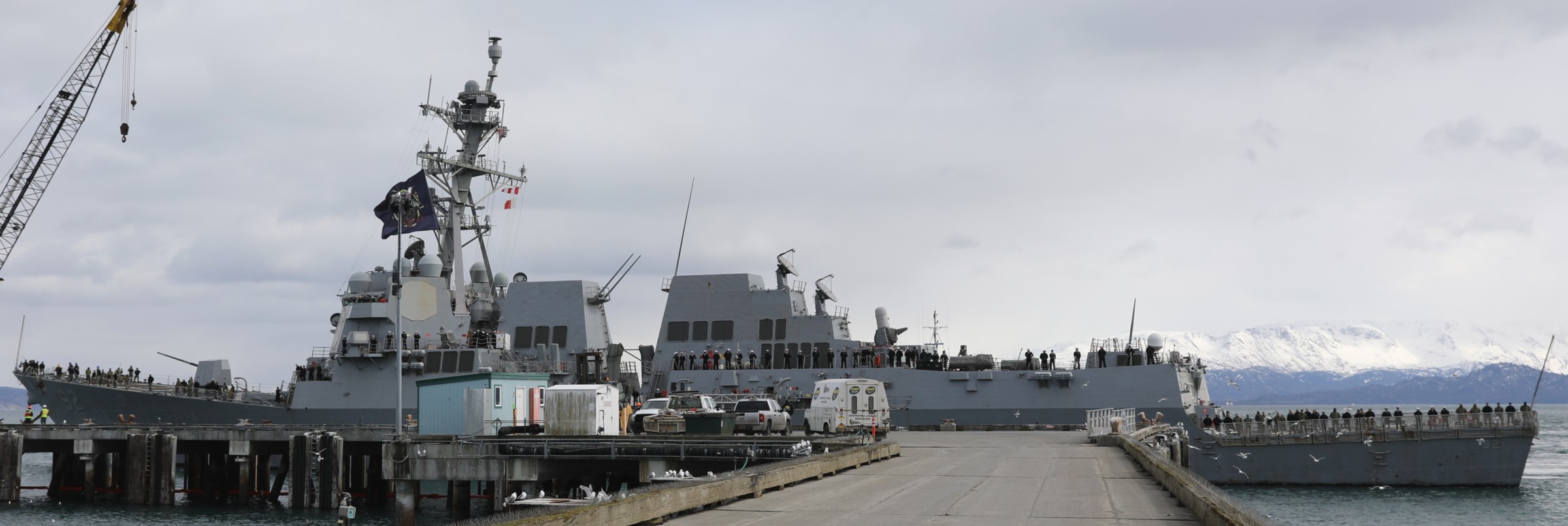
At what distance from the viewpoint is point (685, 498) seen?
42.9 ft

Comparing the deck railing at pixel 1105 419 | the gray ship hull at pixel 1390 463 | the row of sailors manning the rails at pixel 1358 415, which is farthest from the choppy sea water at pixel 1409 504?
the deck railing at pixel 1105 419

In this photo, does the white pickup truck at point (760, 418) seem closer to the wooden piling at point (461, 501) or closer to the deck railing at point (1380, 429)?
the wooden piling at point (461, 501)

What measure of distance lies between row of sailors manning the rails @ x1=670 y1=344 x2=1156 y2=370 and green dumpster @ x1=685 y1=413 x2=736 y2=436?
50.3 ft

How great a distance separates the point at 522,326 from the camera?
166 ft

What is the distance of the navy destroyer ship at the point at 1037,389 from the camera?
3925cm

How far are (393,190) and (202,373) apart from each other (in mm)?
13881

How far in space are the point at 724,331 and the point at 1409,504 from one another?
82.5 ft

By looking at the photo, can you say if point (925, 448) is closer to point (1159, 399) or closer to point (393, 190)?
point (1159, 399)

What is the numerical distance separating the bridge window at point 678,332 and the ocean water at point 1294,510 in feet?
42.9

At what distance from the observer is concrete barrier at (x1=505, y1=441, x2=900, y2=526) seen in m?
10.8

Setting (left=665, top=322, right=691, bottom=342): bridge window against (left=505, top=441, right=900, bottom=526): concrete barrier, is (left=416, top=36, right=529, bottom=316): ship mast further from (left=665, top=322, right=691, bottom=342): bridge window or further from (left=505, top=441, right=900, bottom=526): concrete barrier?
(left=505, top=441, right=900, bottom=526): concrete barrier

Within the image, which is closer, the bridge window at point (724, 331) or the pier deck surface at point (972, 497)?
the pier deck surface at point (972, 497)

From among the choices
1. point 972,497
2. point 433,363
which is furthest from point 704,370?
point 972,497

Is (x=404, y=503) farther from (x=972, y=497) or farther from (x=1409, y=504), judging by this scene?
(x=1409, y=504)
